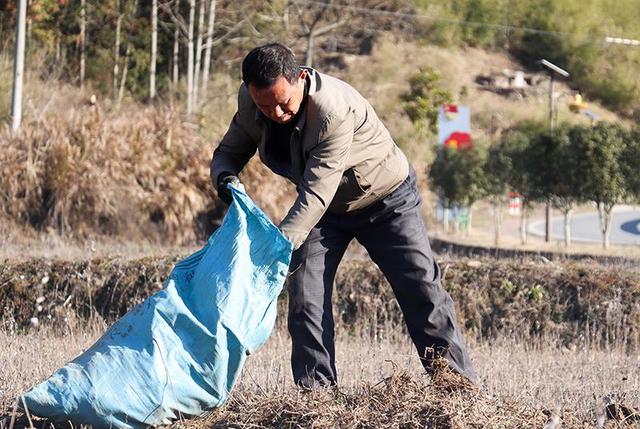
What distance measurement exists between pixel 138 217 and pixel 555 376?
10178mm

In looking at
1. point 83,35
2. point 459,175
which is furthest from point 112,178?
point 459,175

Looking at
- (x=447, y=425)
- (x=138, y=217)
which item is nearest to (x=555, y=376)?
(x=447, y=425)

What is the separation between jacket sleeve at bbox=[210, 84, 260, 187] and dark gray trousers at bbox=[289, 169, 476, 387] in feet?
1.63

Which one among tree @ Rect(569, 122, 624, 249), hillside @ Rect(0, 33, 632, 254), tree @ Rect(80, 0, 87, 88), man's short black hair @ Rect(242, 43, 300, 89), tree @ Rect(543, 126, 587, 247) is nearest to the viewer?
man's short black hair @ Rect(242, 43, 300, 89)

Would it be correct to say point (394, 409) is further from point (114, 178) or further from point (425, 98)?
point (425, 98)

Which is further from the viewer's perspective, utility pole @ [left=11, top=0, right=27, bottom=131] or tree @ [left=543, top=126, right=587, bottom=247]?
tree @ [left=543, top=126, right=587, bottom=247]

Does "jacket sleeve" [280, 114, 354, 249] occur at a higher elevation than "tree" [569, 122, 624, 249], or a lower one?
higher

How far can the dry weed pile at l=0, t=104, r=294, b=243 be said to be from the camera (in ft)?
50.5

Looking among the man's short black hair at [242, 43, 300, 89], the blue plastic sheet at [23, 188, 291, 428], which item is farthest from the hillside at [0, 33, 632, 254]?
the man's short black hair at [242, 43, 300, 89]

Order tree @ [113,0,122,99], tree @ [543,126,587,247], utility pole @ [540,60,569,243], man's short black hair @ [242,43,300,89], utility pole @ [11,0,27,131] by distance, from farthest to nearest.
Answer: utility pole @ [540,60,569,243]
tree @ [113,0,122,99]
tree @ [543,126,587,247]
utility pole @ [11,0,27,131]
man's short black hair @ [242,43,300,89]

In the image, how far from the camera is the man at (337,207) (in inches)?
199

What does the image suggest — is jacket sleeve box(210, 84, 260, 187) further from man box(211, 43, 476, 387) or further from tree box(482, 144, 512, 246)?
tree box(482, 144, 512, 246)

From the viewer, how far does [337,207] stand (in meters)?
5.51

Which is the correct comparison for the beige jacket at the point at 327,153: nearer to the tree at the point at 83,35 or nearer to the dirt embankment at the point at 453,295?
the dirt embankment at the point at 453,295
